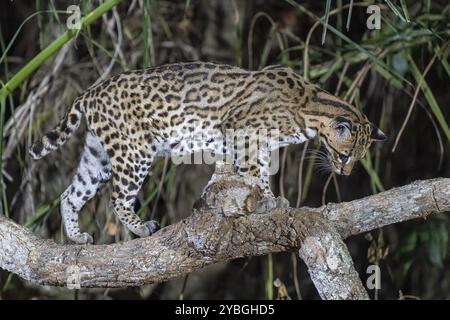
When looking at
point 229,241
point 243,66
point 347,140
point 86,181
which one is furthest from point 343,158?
point 243,66

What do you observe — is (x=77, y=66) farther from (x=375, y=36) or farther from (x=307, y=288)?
(x=307, y=288)

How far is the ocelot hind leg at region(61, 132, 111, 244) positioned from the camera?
14.5ft

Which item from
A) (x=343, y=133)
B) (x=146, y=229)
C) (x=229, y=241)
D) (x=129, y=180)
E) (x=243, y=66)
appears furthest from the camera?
(x=243, y=66)

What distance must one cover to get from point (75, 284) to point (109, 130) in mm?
817

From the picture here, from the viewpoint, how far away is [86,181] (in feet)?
14.5

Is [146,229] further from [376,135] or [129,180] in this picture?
[376,135]

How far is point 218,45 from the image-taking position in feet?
20.1

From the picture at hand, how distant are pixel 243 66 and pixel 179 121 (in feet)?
5.14

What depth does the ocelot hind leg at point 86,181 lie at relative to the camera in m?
4.43

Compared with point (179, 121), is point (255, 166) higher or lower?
lower

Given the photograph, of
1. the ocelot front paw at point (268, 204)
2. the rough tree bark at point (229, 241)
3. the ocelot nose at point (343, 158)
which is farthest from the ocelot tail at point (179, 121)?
the rough tree bark at point (229, 241)

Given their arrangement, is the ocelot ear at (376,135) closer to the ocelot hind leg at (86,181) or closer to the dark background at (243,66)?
the dark background at (243,66)

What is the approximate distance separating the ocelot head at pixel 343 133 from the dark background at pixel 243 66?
2.42 feet

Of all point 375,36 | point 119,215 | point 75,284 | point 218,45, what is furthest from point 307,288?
point 75,284
